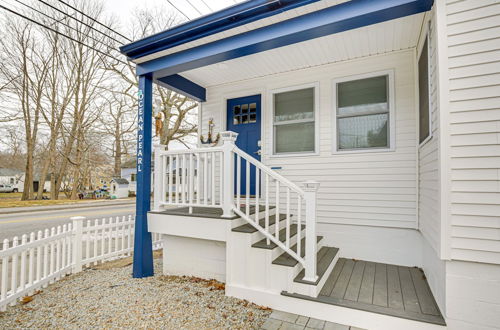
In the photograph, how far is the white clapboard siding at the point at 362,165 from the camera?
3430 mm

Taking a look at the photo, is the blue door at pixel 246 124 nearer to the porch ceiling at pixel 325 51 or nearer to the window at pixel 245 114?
the window at pixel 245 114

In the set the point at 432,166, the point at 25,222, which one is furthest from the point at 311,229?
the point at 25,222

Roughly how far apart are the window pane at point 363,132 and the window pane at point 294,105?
581 millimetres

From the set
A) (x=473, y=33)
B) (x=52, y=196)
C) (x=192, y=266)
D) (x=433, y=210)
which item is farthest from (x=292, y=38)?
(x=52, y=196)

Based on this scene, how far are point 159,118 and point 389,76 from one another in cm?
357

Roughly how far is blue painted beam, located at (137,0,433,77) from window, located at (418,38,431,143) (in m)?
0.72

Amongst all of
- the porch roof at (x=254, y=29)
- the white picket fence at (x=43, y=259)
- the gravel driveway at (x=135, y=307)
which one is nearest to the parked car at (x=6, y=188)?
the white picket fence at (x=43, y=259)

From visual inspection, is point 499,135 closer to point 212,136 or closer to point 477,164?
point 477,164

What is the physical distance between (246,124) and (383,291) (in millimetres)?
3351

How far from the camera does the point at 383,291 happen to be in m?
2.61

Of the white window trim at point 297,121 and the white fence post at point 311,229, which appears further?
the white window trim at point 297,121

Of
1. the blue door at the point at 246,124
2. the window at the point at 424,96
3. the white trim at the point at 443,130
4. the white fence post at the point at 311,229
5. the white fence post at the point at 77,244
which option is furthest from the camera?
the blue door at the point at 246,124

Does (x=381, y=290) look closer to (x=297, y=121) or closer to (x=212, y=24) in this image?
(x=297, y=121)

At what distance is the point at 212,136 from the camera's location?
487 centimetres
